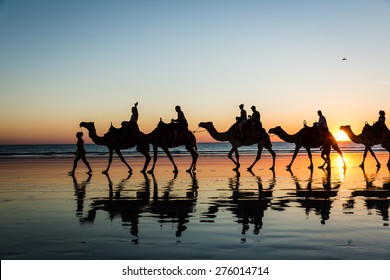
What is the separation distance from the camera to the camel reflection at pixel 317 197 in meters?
9.05

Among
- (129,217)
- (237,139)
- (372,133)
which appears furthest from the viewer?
(372,133)

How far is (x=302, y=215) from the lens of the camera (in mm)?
8562

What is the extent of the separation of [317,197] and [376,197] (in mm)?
1263

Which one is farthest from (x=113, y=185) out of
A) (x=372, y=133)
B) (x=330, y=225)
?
(x=372, y=133)

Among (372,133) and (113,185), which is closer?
(113,185)

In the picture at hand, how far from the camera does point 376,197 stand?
11109mm

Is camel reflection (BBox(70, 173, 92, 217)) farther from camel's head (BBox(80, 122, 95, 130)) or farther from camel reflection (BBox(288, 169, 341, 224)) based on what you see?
camel's head (BBox(80, 122, 95, 130))

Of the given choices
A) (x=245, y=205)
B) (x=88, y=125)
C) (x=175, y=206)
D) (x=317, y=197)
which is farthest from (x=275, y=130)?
(x=175, y=206)

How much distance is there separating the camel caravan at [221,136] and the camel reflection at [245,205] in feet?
23.5

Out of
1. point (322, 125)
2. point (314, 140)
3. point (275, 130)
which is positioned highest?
point (322, 125)

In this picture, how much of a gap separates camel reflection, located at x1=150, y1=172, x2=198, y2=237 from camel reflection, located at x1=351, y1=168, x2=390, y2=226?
10.2 feet

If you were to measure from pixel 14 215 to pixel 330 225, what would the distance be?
206 inches

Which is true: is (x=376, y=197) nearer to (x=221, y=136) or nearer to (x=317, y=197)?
(x=317, y=197)

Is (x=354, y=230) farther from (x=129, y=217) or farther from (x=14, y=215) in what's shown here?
(x=14, y=215)
